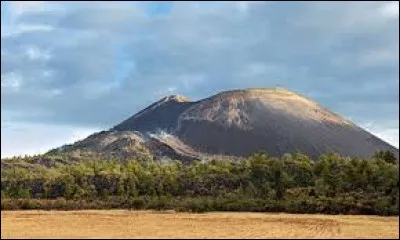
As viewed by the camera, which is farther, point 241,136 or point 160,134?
point 160,134

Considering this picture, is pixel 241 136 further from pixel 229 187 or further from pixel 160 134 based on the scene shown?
pixel 229 187

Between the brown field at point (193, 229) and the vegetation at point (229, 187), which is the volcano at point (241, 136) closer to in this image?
the vegetation at point (229, 187)

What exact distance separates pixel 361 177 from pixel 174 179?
79.2 feet

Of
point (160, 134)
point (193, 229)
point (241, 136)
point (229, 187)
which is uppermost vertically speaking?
point (160, 134)

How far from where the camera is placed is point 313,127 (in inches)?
7234

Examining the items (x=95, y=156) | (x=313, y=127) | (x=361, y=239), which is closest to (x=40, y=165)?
(x=95, y=156)

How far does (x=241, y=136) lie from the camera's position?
177 m

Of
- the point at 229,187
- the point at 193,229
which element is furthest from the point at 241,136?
the point at 193,229

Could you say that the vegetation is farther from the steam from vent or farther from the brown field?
the steam from vent

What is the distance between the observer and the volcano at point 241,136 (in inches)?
6398

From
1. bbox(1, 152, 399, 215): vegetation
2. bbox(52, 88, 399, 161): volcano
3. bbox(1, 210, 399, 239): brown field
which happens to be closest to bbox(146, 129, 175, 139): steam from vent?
bbox(52, 88, 399, 161): volcano

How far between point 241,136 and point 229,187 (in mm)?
90547

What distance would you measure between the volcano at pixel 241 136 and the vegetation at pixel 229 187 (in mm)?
55981

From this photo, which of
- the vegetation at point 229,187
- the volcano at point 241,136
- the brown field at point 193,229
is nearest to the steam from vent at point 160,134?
the volcano at point 241,136
